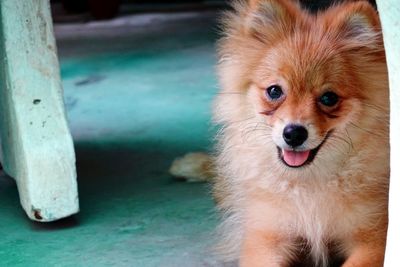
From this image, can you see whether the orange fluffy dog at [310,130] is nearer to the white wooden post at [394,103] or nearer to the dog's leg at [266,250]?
the dog's leg at [266,250]

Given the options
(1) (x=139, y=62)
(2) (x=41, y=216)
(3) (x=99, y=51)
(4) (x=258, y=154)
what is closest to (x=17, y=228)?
(2) (x=41, y=216)

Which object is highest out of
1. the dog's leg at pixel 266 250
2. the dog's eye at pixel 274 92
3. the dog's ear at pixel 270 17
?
the dog's ear at pixel 270 17

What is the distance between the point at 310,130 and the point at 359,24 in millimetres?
311

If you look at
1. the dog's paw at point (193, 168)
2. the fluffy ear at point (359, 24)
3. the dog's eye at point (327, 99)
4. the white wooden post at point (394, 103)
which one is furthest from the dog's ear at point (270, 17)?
the dog's paw at point (193, 168)

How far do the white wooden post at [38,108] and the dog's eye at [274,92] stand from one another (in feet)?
2.62


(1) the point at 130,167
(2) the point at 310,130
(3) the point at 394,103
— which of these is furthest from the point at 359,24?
(1) the point at 130,167

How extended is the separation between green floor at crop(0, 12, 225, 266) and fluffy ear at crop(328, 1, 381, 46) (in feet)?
2.41

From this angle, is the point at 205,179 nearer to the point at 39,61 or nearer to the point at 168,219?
the point at 168,219

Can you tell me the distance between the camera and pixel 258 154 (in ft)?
7.23

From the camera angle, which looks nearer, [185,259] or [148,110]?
[185,259]

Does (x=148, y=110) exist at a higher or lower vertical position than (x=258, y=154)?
lower

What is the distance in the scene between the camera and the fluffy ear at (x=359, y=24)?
6.82 ft

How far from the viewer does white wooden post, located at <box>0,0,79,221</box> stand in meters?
2.58

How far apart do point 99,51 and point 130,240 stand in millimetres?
4278
